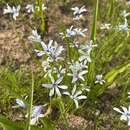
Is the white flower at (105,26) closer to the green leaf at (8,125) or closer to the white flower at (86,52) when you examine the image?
the white flower at (86,52)

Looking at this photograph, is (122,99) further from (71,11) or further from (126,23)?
(71,11)

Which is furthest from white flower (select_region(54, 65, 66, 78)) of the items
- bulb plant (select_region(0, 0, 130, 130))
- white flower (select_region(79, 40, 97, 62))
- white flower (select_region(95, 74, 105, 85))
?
white flower (select_region(95, 74, 105, 85))

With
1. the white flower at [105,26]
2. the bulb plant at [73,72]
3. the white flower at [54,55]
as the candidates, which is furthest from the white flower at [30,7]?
the white flower at [54,55]

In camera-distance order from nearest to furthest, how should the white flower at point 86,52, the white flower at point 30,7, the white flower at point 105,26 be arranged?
1. the white flower at point 86,52
2. the white flower at point 105,26
3. the white flower at point 30,7

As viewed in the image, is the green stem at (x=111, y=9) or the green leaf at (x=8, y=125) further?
the green stem at (x=111, y=9)

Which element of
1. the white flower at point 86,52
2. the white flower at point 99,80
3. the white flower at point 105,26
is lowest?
the white flower at point 99,80

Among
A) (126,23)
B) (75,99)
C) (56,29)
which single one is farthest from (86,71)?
(56,29)

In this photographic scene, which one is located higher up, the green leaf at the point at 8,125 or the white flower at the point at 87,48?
the white flower at the point at 87,48

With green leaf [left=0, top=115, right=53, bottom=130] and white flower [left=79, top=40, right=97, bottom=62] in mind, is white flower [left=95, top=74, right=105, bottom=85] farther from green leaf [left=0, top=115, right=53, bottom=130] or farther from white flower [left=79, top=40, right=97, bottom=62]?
green leaf [left=0, top=115, right=53, bottom=130]

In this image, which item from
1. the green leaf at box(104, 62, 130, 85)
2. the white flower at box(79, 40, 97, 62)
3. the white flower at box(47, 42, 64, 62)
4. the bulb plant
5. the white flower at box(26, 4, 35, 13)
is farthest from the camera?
the white flower at box(26, 4, 35, 13)

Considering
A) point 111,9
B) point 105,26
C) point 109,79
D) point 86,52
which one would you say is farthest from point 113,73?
point 111,9

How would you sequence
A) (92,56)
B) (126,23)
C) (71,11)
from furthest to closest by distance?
(71,11), (126,23), (92,56)
